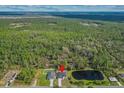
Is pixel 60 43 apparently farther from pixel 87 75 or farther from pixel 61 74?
pixel 87 75

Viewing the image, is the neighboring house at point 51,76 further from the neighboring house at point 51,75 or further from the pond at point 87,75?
the pond at point 87,75

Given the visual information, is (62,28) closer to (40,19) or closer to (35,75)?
(40,19)

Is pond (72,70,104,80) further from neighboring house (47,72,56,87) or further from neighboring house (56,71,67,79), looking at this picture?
neighboring house (47,72,56,87)

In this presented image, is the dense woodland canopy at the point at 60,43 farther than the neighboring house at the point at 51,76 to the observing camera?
Yes

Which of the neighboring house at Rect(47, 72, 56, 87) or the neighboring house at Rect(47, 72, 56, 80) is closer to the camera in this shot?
the neighboring house at Rect(47, 72, 56, 87)

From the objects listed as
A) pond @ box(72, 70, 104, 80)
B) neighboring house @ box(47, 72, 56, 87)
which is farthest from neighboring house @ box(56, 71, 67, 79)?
pond @ box(72, 70, 104, 80)

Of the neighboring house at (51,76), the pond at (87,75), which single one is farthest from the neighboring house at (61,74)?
the pond at (87,75)
